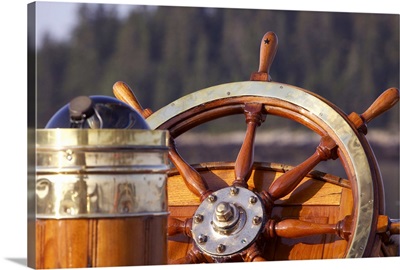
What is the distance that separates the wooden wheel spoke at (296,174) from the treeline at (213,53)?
5220 mm

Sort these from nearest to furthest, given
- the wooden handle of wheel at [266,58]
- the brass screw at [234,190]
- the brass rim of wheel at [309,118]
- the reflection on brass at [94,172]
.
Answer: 1. the reflection on brass at [94,172]
2. the brass rim of wheel at [309,118]
3. the brass screw at [234,190]
4. the wooden handle of wheel at [266,58]

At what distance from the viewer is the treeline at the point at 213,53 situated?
926 centimetres

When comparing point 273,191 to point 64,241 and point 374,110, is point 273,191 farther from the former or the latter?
point 64,241

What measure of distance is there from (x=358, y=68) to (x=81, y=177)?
7.11 metres

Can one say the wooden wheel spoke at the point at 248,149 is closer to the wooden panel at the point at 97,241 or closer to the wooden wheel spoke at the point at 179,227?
the wooden wheel spoke at the point at 179,227

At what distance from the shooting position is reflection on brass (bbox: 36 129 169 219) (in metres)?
2.72

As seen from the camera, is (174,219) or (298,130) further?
(298,130)

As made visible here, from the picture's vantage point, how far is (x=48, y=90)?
8.57 m

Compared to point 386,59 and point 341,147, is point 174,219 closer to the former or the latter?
point 341,147

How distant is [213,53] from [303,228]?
7652 millimetres

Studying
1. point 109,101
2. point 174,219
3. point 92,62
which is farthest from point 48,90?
point 109,101

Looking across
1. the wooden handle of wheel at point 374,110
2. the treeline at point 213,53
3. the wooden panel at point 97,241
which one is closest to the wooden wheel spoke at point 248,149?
the wooden handle of wheel at point 374,110

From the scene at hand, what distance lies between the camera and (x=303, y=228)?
10.9ft

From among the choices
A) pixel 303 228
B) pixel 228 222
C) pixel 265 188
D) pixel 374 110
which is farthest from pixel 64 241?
pixel 374 110
